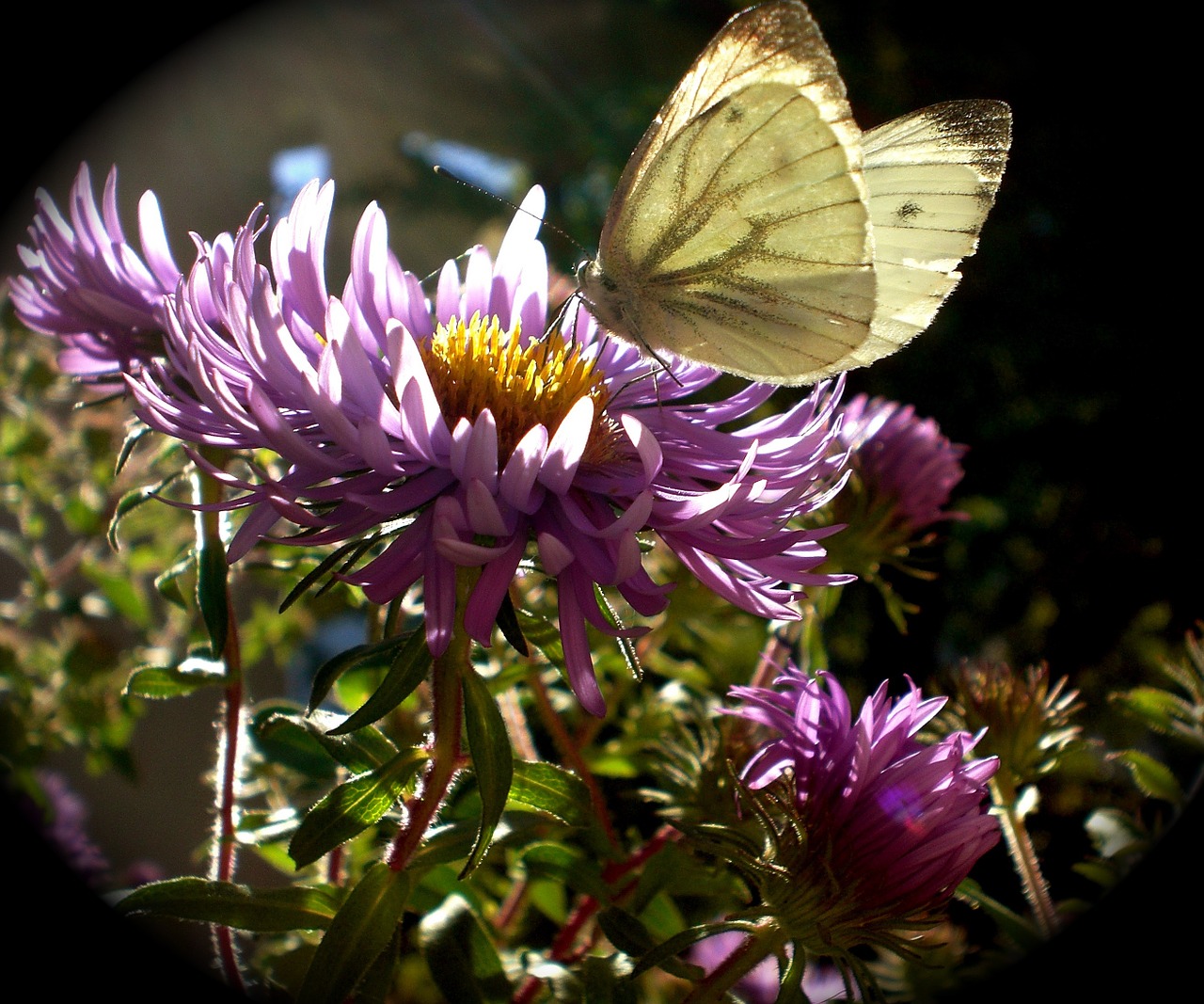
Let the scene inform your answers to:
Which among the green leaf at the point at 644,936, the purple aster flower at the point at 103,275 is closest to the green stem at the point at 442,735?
the green leaf at the point at 644,936

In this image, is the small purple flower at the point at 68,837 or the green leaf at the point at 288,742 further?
the small purple flower at the point at 68,837

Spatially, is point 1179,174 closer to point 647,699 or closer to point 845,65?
point 845,65

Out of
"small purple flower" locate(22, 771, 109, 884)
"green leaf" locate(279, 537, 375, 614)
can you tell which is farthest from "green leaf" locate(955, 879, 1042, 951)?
"small purple flower" locate(22, 771, 109, 884)

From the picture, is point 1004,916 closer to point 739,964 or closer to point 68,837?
point 739,964

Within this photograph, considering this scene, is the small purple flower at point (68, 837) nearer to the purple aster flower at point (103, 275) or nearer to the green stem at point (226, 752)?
the green stem at point (226, 752)

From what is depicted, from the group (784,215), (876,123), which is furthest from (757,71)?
(876,123)

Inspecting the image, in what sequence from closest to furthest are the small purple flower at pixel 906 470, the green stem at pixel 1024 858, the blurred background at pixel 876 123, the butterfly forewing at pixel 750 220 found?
the green stem at pixel 1024 858, the butterfly forewing at pixel 750 220, the small purple flower at pixel 906 470, the blurred background at pixel 876 123
